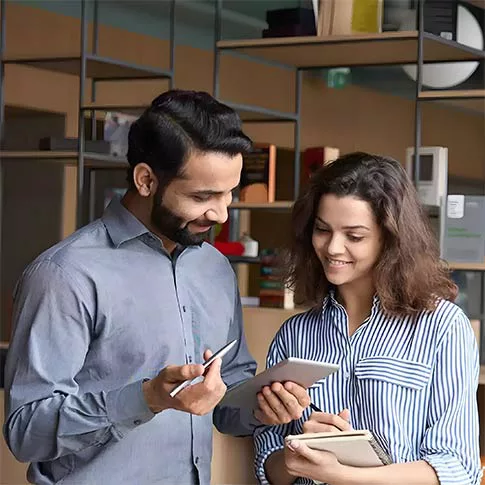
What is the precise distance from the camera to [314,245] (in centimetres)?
222

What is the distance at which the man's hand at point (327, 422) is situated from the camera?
2035 mm

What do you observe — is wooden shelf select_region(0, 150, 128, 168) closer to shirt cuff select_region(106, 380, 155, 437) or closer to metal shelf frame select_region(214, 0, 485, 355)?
metal shelf frame select_region(214, 0, 485, 355)

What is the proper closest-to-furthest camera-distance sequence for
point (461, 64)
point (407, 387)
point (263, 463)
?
point (407, 387)
point (263, 463)
point (461, 64)

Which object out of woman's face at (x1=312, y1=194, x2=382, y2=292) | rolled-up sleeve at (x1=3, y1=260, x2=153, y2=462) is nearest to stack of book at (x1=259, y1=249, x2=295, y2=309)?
woman's face at (x1=312, y1=194, x2=382, y2=292)

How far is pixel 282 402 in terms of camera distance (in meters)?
2.03

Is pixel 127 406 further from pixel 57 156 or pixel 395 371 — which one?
pixel 57 156

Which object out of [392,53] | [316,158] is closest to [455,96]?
[392,53]

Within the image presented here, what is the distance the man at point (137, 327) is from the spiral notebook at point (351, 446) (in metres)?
0.07

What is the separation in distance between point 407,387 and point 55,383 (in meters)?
0.69

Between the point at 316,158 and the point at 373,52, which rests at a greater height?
the point at 373,52

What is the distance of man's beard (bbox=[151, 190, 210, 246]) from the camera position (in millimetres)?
2012

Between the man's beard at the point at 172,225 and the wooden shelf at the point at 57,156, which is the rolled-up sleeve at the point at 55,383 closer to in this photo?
the man's beard at the point at 172,225

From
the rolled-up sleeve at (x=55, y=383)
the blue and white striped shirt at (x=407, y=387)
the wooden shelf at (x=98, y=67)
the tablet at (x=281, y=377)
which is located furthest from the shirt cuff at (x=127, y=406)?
the wooden shelf at (x=98, y=67)

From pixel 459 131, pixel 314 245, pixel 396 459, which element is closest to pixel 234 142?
pixel 314 245
